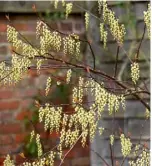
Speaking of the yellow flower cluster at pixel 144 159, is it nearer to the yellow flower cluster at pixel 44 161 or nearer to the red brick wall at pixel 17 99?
the yellow flower cluster at pixel 44 161

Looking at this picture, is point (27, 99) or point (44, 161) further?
point (27, 99)

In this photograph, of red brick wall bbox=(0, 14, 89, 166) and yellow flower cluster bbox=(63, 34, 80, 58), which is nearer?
yellow flower cluster bbox=(63, 34, 80, 58)

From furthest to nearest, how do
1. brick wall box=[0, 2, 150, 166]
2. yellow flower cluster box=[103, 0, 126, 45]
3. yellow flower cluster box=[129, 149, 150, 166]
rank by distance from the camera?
brick wall box=[0, 2, 150, 166], yellow flower cluster box=[103, 0, 126, 45], yellow flower cluster box=[129, 149, 150, 166]

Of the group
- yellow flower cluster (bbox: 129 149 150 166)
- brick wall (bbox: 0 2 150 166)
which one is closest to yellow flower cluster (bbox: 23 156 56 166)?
yellow flower cluster (bbox: 129 149 150 166)

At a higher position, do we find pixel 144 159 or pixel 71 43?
pixel 71 43

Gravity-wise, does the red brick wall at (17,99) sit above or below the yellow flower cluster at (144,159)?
above

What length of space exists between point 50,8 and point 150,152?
1321mm

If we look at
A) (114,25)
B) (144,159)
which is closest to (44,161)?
(144,159)

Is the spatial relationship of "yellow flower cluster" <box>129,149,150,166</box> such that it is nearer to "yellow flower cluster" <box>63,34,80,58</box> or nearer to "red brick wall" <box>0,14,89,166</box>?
"yellow flower cluster" <box>63,34,80,58</box>

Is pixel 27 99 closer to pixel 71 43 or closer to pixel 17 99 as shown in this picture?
pixel 17 99

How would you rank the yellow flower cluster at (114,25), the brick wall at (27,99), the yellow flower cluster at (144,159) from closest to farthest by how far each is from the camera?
the yellow flower cluster at (144,159)
the yellow flower cluster at (114,25)
the brick wall at (27,99)

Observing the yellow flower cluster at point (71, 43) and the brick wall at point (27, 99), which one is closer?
the yellow flower cluster at point (71, 43)

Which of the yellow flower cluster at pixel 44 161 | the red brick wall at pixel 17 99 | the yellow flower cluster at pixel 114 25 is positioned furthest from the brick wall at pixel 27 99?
the yellow flower cluster at pixel 44 161

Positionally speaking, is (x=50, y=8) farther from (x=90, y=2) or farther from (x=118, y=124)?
(x=118, y=124)
